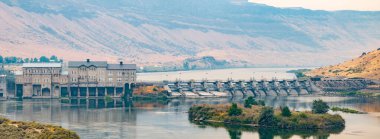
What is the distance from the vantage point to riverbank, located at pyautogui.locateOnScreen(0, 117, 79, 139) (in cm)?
6812

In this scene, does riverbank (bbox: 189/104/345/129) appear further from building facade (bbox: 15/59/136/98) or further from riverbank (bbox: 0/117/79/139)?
building facade (bbox: 15/59/136/98)

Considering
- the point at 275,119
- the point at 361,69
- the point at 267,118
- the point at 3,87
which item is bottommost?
the point at 275,119

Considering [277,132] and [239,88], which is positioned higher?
[239,88]

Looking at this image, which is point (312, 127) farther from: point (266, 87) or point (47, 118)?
point (266, 87)

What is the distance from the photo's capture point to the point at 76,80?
445 feet

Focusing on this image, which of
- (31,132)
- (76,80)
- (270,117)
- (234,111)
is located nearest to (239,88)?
(76,80)

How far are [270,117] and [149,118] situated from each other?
15.1 metres

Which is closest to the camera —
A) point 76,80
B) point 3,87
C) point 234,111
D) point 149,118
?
point 234,111

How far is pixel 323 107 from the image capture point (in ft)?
326

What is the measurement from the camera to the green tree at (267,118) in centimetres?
9344

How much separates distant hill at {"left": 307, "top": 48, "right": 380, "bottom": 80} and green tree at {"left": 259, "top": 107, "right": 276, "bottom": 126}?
7180cm

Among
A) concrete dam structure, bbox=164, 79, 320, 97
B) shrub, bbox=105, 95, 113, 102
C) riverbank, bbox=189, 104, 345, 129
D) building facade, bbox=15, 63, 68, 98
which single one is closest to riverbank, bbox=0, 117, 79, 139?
riverbank, bbox=189, 104, 345, 129

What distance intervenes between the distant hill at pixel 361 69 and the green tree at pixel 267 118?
7180 cm

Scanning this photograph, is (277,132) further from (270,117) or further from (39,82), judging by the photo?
(39,82)
